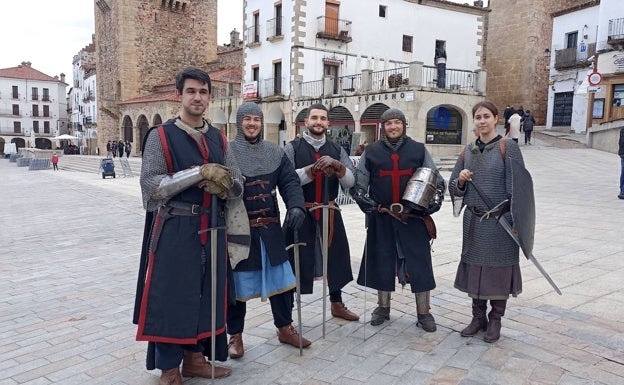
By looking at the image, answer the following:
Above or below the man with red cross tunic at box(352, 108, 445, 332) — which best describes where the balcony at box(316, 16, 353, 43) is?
above

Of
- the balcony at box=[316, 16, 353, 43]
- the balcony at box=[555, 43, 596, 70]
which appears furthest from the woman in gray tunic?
the balcony at box=[555, 43, 596, 70]

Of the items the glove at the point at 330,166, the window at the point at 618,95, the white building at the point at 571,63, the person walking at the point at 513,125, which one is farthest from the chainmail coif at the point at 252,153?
the white building at the point at 571,63

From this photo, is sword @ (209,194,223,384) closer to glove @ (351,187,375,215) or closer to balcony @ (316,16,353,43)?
glove @ (351,187,375,215)

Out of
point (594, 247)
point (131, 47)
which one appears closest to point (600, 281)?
point (594, 247)

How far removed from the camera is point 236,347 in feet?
11.1

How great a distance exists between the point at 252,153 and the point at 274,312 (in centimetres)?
119

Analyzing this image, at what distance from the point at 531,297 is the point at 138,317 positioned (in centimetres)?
356

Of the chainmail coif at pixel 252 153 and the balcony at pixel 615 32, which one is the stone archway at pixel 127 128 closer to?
the balcony at pixel 615 32

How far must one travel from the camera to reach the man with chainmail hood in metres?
3.34

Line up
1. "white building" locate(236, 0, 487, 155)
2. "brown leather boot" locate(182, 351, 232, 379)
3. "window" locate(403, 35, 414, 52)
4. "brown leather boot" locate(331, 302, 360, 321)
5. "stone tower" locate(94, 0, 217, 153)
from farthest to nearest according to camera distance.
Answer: "stone tower" locate(94, 0, 217, 153) < "window" locate(403, 35, 414, 52) < "white building" locate(236, 0, 487, 155) < "brown leather boot" locate(331, 302, 360, 321) < "brown leather boot" locate(182, 351, 232, 379)

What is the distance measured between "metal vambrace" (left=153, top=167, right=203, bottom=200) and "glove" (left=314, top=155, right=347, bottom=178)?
101 cm

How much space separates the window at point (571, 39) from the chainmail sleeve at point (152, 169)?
29180 mm

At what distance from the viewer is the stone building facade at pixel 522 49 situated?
95.3 ft

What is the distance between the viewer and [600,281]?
4.97 metres
